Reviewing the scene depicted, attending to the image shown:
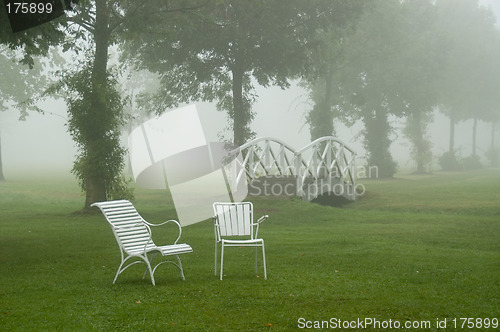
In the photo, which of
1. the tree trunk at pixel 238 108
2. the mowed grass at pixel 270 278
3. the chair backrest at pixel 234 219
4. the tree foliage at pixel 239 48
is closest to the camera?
the mowed grass at pixel 270 278

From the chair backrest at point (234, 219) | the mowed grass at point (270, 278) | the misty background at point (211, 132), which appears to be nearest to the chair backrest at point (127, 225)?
the mowed grass at point (270, 278)

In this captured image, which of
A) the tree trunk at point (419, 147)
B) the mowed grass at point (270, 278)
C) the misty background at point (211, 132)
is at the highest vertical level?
the misty background at point (211, 132)

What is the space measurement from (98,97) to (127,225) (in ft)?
36.0

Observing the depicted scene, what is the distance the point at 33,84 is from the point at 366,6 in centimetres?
1946

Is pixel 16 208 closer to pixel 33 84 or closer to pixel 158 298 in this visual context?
pixel 158 298

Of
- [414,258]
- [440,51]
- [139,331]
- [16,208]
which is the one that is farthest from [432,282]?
[440,51]

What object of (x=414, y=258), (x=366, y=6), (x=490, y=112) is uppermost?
(x=366, y=6)

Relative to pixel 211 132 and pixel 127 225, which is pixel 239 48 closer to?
pixel 127 225

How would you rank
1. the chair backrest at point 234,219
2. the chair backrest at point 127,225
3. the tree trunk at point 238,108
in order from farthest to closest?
1. the tree trunk at point 238,108
2. the chair backrest at point 234,219
3. the chair backrest at point 127,225

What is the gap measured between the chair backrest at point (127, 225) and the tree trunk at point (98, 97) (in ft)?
34.4

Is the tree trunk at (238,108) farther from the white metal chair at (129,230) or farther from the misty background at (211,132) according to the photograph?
the misty background at (211,132)

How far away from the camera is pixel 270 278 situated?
889 cm

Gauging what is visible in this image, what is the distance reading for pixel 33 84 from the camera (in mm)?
39188

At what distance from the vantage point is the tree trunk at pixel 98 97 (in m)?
19.2
